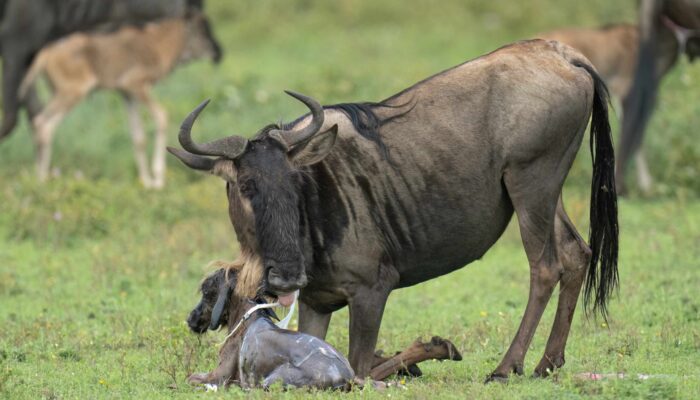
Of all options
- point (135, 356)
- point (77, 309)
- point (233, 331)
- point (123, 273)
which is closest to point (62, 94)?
point (123, 273)

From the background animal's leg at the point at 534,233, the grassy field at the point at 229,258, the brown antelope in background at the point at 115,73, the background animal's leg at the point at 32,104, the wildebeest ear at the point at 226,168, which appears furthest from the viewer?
the background animal's leg at the point at 32,104

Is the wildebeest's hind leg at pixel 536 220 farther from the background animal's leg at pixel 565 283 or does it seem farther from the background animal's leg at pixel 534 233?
the background animal's leg at pixel 565 283

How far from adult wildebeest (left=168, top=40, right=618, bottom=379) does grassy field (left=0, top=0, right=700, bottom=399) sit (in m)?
0.56

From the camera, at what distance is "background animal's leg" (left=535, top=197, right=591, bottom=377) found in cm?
703

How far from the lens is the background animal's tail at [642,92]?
13523 mm

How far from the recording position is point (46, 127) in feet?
48.1

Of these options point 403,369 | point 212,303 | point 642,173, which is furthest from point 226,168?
point 642,173

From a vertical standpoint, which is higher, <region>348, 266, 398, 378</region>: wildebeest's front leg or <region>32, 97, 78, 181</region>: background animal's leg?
<region>348, 266, 398, 378</region>: wildebeest's front leg

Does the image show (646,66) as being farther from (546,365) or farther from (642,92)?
(546,365)

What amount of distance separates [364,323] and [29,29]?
30.0 feet

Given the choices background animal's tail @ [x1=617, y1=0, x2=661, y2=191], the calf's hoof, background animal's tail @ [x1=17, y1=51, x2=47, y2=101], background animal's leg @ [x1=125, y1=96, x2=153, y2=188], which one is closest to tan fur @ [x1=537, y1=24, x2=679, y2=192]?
background animal's tail @ [x1=617, y1=0, x2=661, y2=191]

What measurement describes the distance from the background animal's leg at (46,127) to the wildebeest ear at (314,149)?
26.6ft

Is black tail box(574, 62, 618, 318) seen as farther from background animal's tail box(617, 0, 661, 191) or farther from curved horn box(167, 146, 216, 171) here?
background animal's tail box(617, 0, 661, 191)

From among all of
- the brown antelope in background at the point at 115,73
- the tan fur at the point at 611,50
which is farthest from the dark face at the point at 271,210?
the tan fur at the point at 611,50
